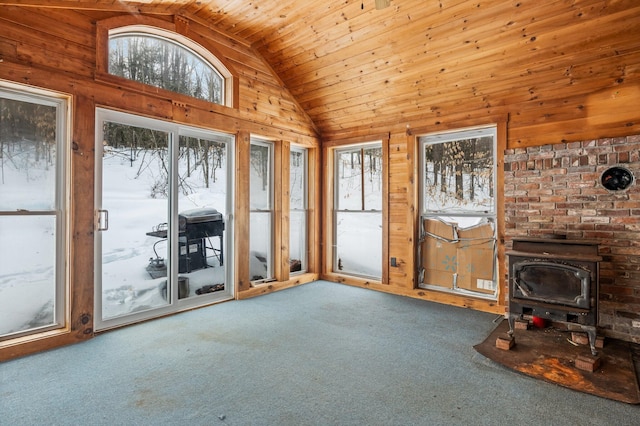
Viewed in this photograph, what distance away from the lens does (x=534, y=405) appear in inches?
82.4

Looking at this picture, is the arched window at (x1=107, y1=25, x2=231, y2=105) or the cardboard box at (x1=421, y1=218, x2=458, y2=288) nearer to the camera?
the arched window at (x1=107, y1=25, x2=231, y2=105)

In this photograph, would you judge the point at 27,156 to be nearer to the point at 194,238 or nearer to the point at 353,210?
the point at 194,238

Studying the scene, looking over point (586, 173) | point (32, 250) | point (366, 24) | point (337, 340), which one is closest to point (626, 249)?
point (586, 173)

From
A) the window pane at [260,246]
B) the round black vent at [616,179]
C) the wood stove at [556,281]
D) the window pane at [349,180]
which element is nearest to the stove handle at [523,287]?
the wood stove at [556,281]

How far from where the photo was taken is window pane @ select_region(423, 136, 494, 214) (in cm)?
413

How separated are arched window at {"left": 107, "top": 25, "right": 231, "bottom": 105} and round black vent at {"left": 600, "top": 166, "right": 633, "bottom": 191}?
408 cm

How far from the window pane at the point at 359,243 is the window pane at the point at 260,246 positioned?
47.0 inches

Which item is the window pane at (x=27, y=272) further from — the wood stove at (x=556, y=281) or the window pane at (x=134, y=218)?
the wood stove at (x=556, y=281)

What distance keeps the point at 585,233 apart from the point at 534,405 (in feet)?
6.48

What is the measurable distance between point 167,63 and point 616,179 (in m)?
4.61

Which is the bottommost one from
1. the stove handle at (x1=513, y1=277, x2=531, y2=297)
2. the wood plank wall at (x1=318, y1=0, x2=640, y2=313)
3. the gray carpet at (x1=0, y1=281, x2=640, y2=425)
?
the gray carpet at (x1=0, y1=281, x2=640, y2=425)

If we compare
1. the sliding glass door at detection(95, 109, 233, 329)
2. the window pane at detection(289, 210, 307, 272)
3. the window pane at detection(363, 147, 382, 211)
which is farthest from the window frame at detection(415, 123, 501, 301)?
the sliding glass door at detection(95, 109, 233, 329)

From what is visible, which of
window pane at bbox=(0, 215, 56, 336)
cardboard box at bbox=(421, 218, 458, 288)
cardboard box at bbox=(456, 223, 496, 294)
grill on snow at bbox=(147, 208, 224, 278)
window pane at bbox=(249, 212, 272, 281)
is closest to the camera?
window pane at bbox=(0, 215, 56, 336)

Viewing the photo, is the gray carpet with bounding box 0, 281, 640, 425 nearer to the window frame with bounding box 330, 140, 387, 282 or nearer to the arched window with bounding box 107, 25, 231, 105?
the window frame with bounding box 330, 140, 387, 282
